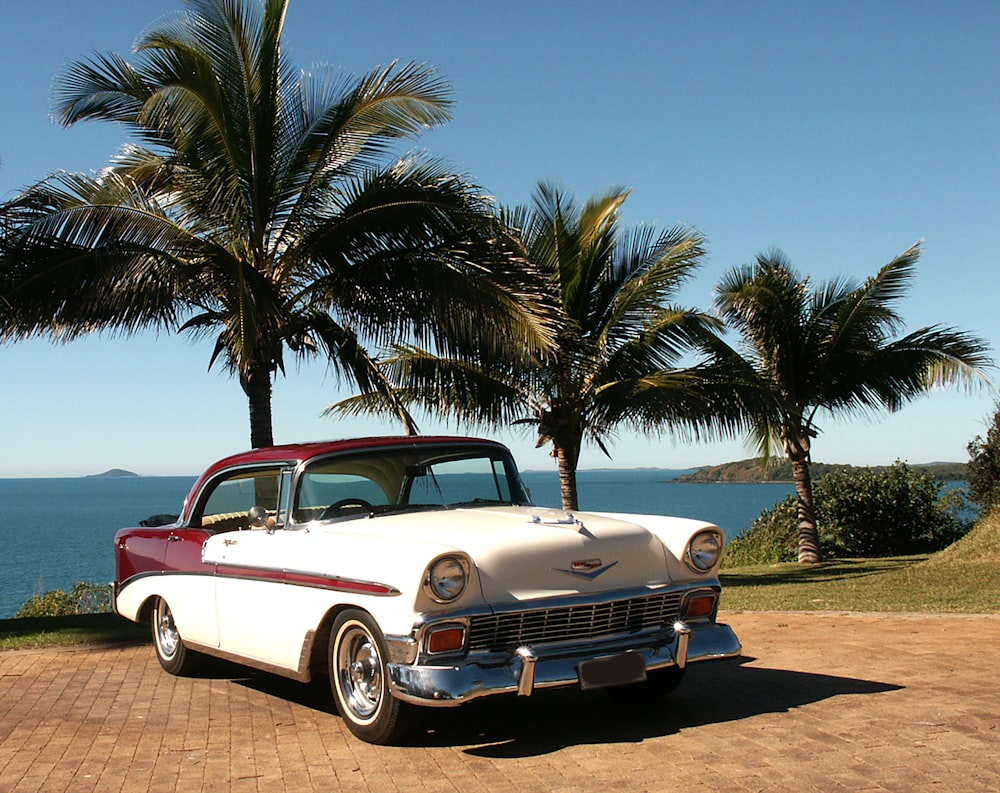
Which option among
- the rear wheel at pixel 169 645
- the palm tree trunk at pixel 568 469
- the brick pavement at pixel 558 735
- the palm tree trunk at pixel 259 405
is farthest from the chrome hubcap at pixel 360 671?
the palm tree trunk at pixel 568 469

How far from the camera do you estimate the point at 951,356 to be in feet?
66.6

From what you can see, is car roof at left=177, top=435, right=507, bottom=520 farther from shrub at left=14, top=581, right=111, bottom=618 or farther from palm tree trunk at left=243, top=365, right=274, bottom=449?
shrub at left=14, top=581, right=111, bottom=618

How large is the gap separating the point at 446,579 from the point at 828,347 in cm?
1717

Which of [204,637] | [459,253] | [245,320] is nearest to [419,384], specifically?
[459,253]

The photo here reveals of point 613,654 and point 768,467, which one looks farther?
point 768,467

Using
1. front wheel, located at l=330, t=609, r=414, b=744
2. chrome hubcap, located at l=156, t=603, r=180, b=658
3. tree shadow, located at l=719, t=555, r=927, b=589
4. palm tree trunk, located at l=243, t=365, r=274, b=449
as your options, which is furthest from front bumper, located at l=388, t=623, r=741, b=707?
tree shadow, located at l=719, t=555, r=927, b=589

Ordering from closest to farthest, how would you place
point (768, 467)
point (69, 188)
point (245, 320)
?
point (245, 320)
point (69, 188)
point (768, 467)

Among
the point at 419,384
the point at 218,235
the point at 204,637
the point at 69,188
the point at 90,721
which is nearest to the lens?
the point at 90,721

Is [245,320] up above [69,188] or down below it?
below

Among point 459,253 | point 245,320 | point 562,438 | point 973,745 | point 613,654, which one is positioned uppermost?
point 459,253

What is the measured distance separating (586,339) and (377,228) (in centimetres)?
581

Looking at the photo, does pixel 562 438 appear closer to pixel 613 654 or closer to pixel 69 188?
pixel 69 188

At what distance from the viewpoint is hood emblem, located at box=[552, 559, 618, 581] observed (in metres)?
5.69

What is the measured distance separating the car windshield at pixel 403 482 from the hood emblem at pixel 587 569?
135cm
